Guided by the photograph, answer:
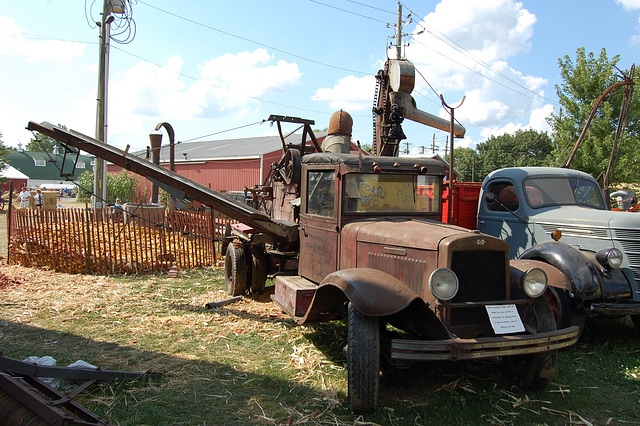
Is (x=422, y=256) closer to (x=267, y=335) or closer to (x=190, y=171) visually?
(x=267, y=335)

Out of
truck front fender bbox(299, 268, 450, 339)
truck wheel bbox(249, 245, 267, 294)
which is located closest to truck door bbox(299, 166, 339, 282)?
truck front fender bbox(299, 268, 450, 339)

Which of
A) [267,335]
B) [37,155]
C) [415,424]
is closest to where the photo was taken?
[415,424]

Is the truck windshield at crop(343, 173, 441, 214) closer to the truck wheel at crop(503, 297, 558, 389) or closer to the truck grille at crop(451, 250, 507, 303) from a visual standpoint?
the truck grille at crop(451, 250, 507, 303)

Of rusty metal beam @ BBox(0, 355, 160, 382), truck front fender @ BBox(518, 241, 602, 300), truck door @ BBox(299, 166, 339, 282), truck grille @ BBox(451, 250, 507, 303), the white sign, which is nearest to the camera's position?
rusty metal beam @ BBox(0, 355, 160, 382)

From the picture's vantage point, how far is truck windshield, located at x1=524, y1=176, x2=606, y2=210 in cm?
661

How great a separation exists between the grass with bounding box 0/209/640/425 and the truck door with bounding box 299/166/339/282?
2.96 ft

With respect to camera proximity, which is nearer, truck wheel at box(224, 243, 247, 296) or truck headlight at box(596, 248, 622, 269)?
truck headlight at box(596, 248, 622, 269)

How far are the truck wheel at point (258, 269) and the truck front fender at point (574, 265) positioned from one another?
3832 mm

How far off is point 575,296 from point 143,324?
5.28 meters

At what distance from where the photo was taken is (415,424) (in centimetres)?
357

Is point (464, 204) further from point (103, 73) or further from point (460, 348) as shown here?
point (103, 73)

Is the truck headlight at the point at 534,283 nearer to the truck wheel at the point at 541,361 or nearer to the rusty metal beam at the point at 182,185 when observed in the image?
the truck wheel at the point at 541,361

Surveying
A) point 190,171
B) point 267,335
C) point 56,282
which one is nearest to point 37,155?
point 190,171

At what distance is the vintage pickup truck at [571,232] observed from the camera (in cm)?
519
